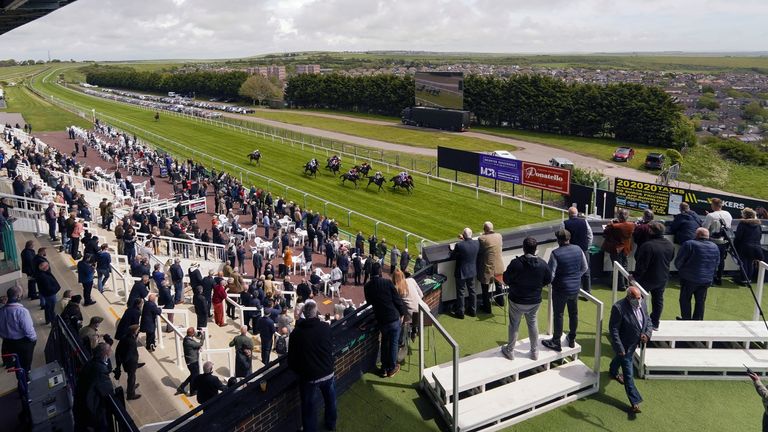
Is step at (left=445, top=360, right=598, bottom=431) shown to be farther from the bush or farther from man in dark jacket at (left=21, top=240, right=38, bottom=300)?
the bush

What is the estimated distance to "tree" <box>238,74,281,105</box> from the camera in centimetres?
9506

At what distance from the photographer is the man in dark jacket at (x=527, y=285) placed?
6.07m

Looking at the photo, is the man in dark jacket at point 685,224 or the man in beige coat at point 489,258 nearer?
the man in beige coat at point 489,258

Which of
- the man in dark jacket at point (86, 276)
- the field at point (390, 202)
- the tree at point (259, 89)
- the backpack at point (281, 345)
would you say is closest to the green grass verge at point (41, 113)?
the field at point (390, 202)

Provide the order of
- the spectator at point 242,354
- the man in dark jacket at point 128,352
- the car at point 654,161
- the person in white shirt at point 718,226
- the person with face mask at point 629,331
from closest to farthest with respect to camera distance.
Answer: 1. the person with face mask at point 629,331
2. the man in dark jacket at point 128,352
3. the spectator at point 242,354
4. the person in white shirt at point 718,226
5. the car at point 654,161

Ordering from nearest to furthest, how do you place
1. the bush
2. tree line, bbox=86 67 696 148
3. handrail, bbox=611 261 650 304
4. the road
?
handrail, bbox=611 261 650 304, the road, the bush, tree line, bbox=86 67 696 148

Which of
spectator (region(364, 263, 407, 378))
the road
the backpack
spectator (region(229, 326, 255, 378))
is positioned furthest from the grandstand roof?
the road

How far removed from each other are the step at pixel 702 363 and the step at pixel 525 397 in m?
0.86

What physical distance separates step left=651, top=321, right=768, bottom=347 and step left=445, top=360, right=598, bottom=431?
119cm

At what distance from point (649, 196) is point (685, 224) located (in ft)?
50.0

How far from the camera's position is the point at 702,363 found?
647 centimetres

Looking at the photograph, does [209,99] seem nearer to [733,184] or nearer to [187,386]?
[733,184]

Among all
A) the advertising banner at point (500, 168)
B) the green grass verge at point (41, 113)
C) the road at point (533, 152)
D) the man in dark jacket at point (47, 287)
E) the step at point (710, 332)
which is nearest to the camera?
the step at point (710, 332)

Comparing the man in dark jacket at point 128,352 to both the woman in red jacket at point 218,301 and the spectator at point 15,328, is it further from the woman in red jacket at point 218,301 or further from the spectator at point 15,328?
the woman in red jacket at point 218,301
